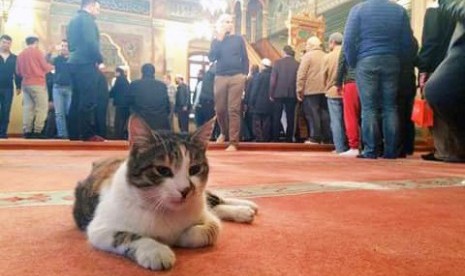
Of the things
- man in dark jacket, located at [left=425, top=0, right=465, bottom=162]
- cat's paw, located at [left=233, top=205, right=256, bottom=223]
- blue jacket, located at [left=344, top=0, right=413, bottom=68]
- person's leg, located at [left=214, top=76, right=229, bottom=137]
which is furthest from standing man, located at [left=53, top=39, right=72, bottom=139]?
cat's paw, located at [left=233, top=205, right=256, bottom=223]

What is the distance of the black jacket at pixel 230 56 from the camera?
540cm

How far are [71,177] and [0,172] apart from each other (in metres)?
0.54

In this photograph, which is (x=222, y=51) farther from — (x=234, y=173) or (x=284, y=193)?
(x=284, y=193)

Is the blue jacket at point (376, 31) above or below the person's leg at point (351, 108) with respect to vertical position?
above

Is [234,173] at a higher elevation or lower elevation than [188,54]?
lower

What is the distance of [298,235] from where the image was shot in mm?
1380

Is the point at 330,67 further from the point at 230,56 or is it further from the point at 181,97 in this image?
the point at 181,97

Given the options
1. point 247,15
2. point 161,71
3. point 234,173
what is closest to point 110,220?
point 234,173

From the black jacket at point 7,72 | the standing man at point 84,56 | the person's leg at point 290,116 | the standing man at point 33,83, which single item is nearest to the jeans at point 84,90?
the standing man at point 84,56

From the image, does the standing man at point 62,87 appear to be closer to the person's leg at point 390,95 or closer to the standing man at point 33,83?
the standing man at point 33,83

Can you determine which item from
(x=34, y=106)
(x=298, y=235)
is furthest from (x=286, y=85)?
(x=298, y=235)

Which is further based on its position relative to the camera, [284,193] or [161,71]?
[161,71]

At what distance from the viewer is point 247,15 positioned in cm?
1731

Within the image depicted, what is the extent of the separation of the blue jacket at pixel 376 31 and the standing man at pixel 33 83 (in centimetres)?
504
